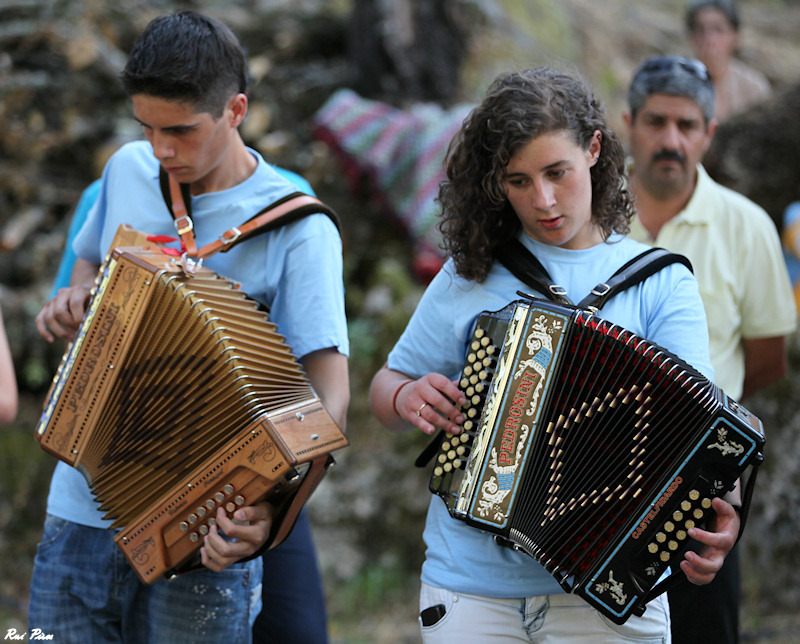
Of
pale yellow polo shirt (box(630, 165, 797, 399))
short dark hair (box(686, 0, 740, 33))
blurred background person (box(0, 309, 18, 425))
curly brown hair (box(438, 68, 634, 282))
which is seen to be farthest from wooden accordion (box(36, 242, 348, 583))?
short dark hair (box(686, 0, 740, 33))

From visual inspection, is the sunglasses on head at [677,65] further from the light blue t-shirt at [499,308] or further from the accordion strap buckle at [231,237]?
the accordion strap buckle at [231,237]

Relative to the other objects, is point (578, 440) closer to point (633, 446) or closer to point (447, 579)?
point (633, 446)

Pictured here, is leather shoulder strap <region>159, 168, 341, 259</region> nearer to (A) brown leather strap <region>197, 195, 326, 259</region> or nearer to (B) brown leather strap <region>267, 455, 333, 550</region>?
(A) brown leather strap <region>197, 195, 326, 259</region>

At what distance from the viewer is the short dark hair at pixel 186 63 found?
2305 millimetres

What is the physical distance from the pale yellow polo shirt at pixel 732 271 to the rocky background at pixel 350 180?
2.05 m

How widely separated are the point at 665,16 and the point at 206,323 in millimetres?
9137

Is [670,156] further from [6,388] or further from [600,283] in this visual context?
[6,388]

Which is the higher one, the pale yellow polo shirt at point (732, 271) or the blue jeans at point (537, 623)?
the pale yellow polo shirt at point (732, 271)

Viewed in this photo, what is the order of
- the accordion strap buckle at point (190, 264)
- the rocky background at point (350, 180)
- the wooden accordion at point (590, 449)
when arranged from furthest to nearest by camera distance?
1. the rocky background at point (350, 180)
2. the accordion strap buckle at point (190, 264)
3. the wooden accordion at point (590, 449)

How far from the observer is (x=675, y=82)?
2.96 m

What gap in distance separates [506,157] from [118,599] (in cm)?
152

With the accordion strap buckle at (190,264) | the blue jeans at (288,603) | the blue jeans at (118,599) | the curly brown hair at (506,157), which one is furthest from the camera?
the blue jeans at (288,603)

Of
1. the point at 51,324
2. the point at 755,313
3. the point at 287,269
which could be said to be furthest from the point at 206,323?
the point at 755,313

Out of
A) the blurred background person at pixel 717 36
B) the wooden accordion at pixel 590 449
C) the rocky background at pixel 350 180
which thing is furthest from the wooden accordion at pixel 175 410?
the blurred background person at pixel 717 36
